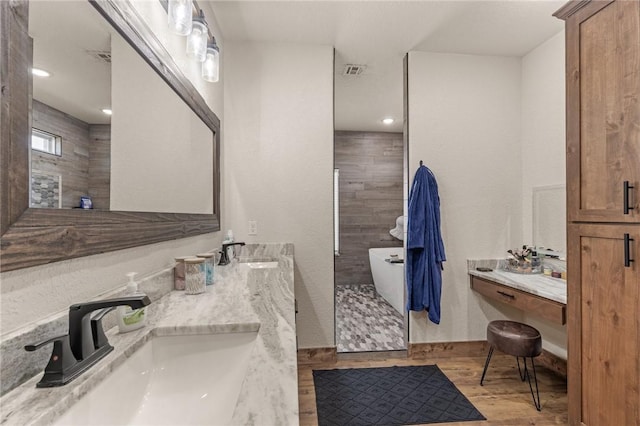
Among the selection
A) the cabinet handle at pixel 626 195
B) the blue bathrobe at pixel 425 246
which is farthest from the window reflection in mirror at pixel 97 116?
the cabinet handle at pixel 626 195

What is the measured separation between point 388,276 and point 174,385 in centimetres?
341

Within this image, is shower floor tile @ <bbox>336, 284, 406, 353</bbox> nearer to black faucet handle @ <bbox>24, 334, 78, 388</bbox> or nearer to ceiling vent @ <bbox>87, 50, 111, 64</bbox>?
black faucet handle @ <bbox>24, 334, 78, 388</bbox>

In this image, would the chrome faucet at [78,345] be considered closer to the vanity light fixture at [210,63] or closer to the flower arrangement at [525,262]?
the vanity light fixture at [210,63]

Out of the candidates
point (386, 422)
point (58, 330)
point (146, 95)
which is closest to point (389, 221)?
point (386, 422)

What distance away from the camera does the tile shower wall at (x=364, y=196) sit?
4977mm

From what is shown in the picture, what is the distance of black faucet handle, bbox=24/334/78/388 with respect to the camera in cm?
61

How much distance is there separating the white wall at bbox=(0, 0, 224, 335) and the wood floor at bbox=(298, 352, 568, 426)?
1.36m

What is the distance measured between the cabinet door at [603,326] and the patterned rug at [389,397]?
2.05 ft

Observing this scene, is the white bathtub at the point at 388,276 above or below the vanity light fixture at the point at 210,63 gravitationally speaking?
below

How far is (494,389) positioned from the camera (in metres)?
2.14

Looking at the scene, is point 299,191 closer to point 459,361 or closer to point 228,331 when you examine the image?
point 228,331

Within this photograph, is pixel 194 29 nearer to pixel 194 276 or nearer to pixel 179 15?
pixel 179 15

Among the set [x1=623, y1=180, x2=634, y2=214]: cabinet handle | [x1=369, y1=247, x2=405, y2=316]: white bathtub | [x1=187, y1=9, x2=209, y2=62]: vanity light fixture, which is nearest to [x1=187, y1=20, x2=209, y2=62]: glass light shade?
[x1=187, y1=9, x2=209, y2=62]: vanity light fixture

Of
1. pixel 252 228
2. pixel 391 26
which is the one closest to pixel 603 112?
pixel 391 26
